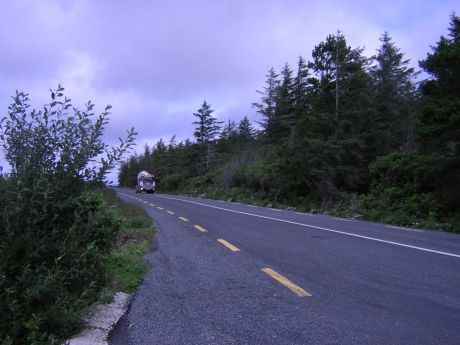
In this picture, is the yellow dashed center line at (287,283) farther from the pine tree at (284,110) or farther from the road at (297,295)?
the pine tree at (284,110)

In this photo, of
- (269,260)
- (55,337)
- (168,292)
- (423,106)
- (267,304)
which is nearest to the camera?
(55,337)

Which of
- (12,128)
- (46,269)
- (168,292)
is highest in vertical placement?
(12,128)

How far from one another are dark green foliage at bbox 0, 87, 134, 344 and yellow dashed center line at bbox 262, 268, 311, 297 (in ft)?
8.02

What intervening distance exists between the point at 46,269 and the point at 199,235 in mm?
7919

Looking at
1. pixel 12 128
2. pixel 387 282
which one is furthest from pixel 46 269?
pixel 387 282

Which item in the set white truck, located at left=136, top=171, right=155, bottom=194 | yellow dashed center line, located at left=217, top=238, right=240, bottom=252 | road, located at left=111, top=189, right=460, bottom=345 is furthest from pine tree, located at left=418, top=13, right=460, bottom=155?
white truck, located at left=136, top=171, right=155, bottom=194

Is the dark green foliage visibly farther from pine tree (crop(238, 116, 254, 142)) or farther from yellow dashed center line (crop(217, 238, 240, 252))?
pine tree (crop(238, 116, 254, 142))

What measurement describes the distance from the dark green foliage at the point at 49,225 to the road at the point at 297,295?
666mm

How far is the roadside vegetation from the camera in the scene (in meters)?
17.0

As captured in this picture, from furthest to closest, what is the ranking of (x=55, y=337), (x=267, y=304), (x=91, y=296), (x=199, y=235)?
(x=199, y=235) < (x=267, y=304) < (x=91, y=296) < (x=55, y=337)

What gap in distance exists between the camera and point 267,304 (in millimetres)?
4973

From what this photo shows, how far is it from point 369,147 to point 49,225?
27578 millimetres

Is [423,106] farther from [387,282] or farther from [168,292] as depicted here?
[168,292]

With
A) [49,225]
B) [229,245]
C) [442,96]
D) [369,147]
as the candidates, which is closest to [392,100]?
[369,147]
